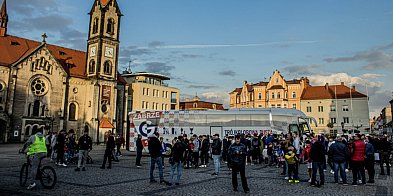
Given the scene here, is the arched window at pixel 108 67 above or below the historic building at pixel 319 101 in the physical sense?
above

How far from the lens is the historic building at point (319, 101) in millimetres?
72812

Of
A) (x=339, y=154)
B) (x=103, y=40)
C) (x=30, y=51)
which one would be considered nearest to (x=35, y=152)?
(x=339, y=154)

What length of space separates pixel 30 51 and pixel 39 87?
19.5 feet

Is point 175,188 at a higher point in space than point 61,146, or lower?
lower

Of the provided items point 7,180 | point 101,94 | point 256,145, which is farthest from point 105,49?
point 7,180

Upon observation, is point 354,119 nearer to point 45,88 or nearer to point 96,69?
point 96,69

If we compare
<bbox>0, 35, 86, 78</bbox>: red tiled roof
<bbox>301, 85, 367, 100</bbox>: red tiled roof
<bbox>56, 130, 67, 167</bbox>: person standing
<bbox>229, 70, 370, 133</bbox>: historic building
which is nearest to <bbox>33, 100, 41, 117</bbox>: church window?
<bbox>0, 35, 86, 78</bbox>: red tiled roof

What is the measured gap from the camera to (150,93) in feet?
238

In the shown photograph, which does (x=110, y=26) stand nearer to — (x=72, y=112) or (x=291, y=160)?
(x=72, y=112)

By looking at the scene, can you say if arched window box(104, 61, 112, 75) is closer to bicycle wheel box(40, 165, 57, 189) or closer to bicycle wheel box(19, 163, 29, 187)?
bicycle wheel box(19, 163, 29, 187)

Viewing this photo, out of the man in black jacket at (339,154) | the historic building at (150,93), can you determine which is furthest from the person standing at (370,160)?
the historic building at (150,93)

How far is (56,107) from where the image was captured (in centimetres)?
5159

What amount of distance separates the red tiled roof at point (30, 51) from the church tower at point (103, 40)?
233 centimetres

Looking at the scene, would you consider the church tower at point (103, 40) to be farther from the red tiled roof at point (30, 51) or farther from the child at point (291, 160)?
the child at point (291, 160)
